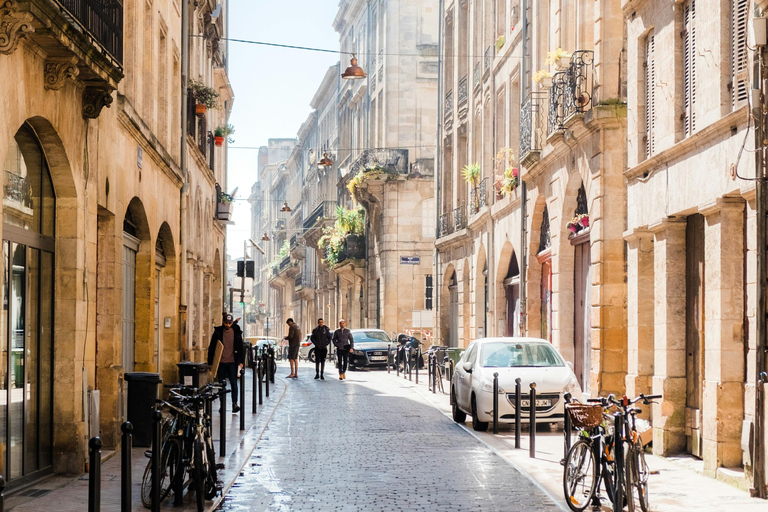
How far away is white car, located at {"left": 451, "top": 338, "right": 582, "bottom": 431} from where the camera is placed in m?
17.3

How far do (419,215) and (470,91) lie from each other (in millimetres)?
14153

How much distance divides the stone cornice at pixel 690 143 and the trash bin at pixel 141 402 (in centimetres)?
703

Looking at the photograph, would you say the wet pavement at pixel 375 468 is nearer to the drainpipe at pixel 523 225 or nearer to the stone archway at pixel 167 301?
the stone archway at pixel 167 301

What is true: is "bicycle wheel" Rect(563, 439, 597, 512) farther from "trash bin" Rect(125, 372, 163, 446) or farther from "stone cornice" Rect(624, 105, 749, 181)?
"trash bin" Rect(125, 372, 163, 446)

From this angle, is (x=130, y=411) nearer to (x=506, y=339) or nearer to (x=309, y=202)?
(x=506, y=339)

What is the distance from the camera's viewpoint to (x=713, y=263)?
12602 mm

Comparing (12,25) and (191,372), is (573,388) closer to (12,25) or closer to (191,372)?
(191,372)

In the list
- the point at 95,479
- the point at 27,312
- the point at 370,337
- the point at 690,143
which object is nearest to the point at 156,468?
the point at 95,479

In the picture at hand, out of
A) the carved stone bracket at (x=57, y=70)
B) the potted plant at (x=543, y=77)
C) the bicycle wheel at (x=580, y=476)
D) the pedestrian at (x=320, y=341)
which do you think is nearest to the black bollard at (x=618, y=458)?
the bicycle wheel at (x=580, y=476)

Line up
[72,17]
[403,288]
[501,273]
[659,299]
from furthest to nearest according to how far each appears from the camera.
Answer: [403,288] → [501,273] → [659,299] → [72,17]

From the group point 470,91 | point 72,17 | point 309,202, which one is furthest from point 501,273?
point 309,202

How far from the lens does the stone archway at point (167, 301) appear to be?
74.0 ft

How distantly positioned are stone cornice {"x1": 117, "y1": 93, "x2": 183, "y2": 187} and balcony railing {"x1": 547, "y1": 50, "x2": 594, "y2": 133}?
712 centimetres

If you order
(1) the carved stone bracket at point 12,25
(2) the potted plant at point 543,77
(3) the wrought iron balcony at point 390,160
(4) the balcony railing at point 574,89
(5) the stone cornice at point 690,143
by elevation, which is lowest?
(5) the stone cornice at point 690,143
